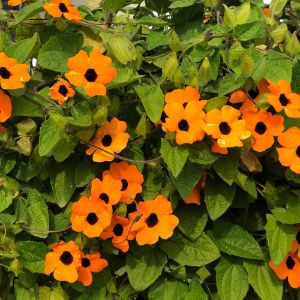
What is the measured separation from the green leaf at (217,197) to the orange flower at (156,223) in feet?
0.28

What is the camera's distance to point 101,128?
46.4 inches

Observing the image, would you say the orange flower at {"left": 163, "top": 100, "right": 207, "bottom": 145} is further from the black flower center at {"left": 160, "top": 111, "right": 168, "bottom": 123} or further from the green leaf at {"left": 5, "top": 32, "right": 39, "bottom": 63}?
the green leaf at {"left": 5, "top": 32, "right": 39, "bottom": 63}

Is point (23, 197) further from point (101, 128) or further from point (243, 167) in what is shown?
point (243, 167)

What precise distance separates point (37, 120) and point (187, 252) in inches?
18.7

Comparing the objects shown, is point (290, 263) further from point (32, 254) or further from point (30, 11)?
point (30, 11)

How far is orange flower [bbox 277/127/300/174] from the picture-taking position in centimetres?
113

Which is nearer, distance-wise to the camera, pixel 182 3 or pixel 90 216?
pixel 90 216

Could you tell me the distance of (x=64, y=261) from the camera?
1171 millimetres

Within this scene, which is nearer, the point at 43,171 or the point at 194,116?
the point at 194,116

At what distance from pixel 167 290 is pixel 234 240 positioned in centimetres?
20

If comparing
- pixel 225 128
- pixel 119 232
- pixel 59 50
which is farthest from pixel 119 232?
pixel 59 50

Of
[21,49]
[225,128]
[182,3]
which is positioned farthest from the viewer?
[182,3]

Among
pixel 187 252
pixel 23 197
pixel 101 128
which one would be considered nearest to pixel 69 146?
pixel 101 128

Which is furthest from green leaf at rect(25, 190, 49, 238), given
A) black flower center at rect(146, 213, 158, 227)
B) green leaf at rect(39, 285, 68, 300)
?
black flower center at rect(146, 213, 158, 227)
